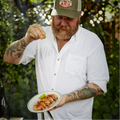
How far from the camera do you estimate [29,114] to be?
1.60 meters

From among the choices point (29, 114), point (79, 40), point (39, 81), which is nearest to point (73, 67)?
point (79, 40)

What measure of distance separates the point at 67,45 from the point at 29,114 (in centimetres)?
83

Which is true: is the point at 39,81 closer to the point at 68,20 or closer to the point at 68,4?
the point at 68,20

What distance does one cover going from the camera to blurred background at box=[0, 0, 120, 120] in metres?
1.54

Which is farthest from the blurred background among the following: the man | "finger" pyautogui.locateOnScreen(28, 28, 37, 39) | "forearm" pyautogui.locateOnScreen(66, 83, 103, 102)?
"finger" pyautogui.locateOnScreen(28, 28, 37, 39)

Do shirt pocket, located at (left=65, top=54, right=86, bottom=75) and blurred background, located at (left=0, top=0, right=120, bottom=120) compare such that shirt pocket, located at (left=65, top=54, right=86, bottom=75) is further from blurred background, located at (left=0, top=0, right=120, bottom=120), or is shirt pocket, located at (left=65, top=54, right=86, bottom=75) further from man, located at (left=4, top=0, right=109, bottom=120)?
blurred background, located at (left=0, top=0, right=120, bottom=120)

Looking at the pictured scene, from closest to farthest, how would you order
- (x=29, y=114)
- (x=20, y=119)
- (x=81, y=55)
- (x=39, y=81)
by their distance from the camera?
(x=20, y=119) < (x=81, y=55) < (x=39, y=81) < (x=29, y=114)

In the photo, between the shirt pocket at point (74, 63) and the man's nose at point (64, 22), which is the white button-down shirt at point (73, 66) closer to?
the shirt pocket at point (74, 63)

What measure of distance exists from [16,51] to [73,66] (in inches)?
20.2

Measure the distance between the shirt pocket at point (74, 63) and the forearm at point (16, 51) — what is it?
40cm

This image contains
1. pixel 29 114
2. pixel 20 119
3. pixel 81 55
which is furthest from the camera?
pixel 29 114

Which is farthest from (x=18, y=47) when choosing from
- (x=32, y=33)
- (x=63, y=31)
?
(x=63, y=31)

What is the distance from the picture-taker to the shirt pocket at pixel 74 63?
1.35 meters

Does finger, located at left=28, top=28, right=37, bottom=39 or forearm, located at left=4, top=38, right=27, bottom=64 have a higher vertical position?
finger, located at left=28, top=28, right=37, bottom=39
